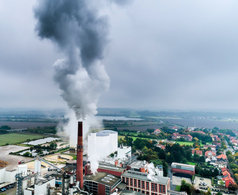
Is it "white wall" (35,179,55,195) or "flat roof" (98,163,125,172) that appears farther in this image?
"flat roof" (98,163,125,172)

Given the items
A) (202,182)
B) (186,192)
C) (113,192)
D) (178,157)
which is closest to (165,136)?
Result: (178,157)

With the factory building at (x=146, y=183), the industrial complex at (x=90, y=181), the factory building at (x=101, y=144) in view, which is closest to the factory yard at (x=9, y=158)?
the industrial complex at (x=90, y=181)

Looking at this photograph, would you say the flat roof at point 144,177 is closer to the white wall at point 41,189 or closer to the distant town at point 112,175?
the distant town at point 112,175

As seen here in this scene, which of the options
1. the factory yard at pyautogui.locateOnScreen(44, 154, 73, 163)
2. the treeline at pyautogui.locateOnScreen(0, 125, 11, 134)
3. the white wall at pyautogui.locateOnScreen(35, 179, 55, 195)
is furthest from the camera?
the treeline at pyautogui.locateOnScreen(0, 125, 11, 134)

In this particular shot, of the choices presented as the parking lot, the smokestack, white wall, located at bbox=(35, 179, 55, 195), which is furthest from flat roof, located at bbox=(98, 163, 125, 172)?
the parking lot

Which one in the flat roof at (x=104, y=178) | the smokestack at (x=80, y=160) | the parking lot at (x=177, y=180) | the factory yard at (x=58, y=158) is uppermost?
the smokestack at (x=80, y=160)

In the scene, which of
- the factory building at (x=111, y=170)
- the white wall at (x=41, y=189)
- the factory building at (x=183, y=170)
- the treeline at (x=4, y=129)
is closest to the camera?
the white wall at (x=41, y=189)

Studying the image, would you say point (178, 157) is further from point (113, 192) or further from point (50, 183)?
point (50, 183)

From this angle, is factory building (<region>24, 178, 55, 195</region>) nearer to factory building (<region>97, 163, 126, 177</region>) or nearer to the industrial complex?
the industrial complex
